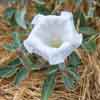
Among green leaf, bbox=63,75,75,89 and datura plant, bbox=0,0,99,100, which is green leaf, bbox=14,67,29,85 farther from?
green leaf, bbox=63,75,75,89

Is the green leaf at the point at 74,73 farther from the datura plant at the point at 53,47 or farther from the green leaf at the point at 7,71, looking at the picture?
the green leaf at the point at 7,71

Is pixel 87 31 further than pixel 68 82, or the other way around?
pixel 87 31

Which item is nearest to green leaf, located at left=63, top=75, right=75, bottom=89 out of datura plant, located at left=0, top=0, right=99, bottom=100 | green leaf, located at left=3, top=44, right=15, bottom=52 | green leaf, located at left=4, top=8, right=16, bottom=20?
datura plant, located at left=0, top=0, right=99, bottom=100

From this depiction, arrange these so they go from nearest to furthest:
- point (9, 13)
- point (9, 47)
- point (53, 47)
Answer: point (53, 47), point (9, 47), point (9, 13)

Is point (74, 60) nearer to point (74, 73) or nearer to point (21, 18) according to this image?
point (74, 73)

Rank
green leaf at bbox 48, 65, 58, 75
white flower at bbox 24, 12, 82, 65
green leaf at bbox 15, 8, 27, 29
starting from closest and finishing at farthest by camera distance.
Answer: white flower at bbox 24, 12, 82, 65 < green leaf at bbox 48, 65, 58, 75 < green leaf at bbox 15, 8, 27, 29

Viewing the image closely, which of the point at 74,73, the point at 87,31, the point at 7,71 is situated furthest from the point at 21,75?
the point at 87,31

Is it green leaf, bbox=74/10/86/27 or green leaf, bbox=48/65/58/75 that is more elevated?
green leaf, bbox=74/10/86/27

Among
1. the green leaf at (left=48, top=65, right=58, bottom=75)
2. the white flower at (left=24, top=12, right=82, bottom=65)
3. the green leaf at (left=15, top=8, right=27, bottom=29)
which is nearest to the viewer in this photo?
the white flower at (left=24, top=12, right=82, bottom=65)
